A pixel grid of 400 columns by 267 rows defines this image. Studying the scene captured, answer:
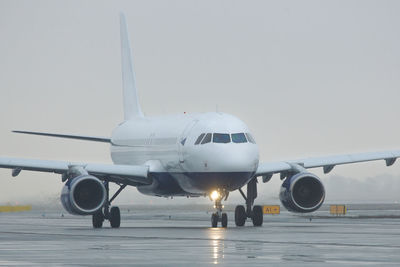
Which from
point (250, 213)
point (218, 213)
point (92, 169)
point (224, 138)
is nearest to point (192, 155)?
point (224, 138)

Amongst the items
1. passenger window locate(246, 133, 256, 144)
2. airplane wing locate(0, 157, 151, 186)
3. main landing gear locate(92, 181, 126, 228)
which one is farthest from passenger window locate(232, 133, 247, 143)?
main landing gear locate(92, 181, 126, 228)

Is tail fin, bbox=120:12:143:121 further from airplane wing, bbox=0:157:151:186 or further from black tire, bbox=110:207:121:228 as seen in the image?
black tire, bbox=110:207:121:228

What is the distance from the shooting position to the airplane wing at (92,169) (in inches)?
1705

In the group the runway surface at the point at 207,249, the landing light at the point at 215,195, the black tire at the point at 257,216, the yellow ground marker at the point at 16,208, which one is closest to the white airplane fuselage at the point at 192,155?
the landing light at the point at 215,195

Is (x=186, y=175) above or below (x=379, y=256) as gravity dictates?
above

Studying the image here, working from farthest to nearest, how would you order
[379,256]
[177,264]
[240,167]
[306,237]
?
[240,167] → [306,237] → [379,256] → [177,264]

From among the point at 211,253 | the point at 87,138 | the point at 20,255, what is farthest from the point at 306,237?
the point at 87,138

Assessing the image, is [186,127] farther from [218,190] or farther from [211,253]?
[211,253]

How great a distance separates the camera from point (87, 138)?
52.7 meters

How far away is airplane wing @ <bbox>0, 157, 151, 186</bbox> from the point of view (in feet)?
142

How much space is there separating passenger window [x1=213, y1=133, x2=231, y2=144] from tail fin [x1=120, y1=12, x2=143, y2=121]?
645 inches

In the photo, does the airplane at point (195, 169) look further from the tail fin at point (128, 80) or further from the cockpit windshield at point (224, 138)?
the tail fin at point (128, 80)

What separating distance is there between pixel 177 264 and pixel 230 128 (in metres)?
21.6

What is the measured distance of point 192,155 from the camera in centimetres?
4278
